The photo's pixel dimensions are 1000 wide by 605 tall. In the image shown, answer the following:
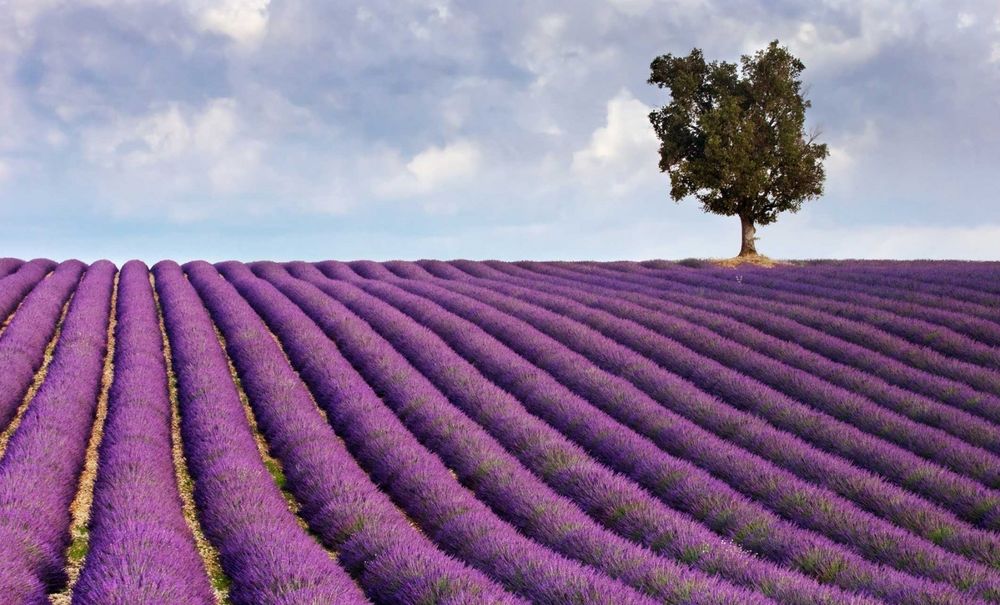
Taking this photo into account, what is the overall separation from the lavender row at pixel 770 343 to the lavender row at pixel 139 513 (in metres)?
7.03

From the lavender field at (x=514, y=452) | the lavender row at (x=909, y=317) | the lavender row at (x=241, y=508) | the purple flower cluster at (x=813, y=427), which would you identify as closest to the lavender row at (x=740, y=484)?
the lavender field at (x=514, y=452)

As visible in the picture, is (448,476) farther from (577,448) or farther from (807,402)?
(807,402)

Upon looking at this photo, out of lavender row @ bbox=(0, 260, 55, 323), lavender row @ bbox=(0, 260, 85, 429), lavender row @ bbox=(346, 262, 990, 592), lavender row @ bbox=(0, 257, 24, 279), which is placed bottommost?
lavender row @ bbox=(346, 262, 990, 592)

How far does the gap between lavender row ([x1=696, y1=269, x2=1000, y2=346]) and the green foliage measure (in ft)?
48.7

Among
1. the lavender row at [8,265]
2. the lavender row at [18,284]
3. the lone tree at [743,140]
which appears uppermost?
the lone tree at [743,140]

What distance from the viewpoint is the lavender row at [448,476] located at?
5.27m

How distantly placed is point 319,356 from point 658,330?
17.0 feet

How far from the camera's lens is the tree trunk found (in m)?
32.3

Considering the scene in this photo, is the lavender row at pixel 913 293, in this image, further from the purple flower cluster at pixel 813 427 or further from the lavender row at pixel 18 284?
the lavender row at pixel 18 284

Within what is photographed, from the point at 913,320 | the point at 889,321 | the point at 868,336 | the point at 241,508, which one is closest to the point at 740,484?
the point at 241,508

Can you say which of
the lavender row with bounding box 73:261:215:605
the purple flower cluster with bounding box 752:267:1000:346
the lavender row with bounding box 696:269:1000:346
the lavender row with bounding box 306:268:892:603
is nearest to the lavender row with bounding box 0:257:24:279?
the lavender row with bounding box 73:261:215:605

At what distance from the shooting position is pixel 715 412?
31.3 feet

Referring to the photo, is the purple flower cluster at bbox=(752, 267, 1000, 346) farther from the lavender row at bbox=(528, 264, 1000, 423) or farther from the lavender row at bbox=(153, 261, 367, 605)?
the lavender row at bbox=(153, 261, 367, 605)

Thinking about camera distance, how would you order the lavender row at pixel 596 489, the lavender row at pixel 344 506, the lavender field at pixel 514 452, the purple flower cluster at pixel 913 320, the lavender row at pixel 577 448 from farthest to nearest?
1. the purple flower cluster at pixel 913 320
2. the lavender row at pixel 577 448
3. the lavender field at pixel 514 452
4. the lavender row at pixel 596 489
5. the lavender row at pixel 344 506
